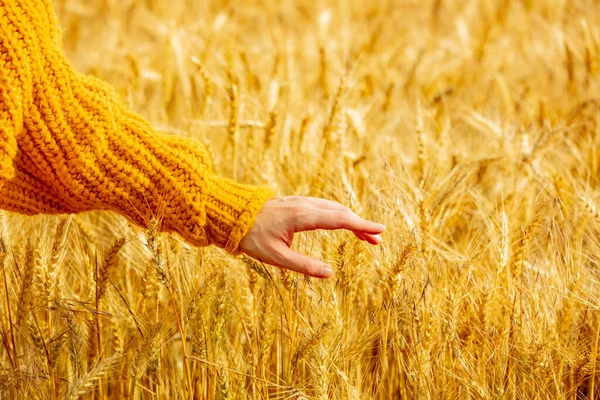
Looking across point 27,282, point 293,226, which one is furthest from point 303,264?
point 27,282

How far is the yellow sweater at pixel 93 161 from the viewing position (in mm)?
845

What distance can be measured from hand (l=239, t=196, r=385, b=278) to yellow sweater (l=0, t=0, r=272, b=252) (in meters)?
0.02

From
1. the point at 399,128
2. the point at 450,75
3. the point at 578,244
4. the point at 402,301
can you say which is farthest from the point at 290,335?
the point at 450,75

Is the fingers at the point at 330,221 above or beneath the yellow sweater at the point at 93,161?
beneath

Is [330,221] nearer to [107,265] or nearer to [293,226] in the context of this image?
[293,226]

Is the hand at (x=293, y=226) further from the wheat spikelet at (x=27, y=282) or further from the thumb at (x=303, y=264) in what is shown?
the wheat spikelet at (x=27, y=282)

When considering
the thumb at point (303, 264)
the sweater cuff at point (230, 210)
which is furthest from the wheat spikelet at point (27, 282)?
the thumb at point (303, 264)

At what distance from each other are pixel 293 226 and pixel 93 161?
0.27 meters

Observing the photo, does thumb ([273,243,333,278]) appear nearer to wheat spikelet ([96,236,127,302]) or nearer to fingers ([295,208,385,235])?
fingers ([295,208,385,235])

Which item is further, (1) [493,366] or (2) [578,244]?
(2) [578,244]

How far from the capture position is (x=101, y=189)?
0.88m

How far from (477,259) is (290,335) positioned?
1.14 feet

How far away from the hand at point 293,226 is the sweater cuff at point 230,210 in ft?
0.05

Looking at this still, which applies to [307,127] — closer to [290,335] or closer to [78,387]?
[290,335]
